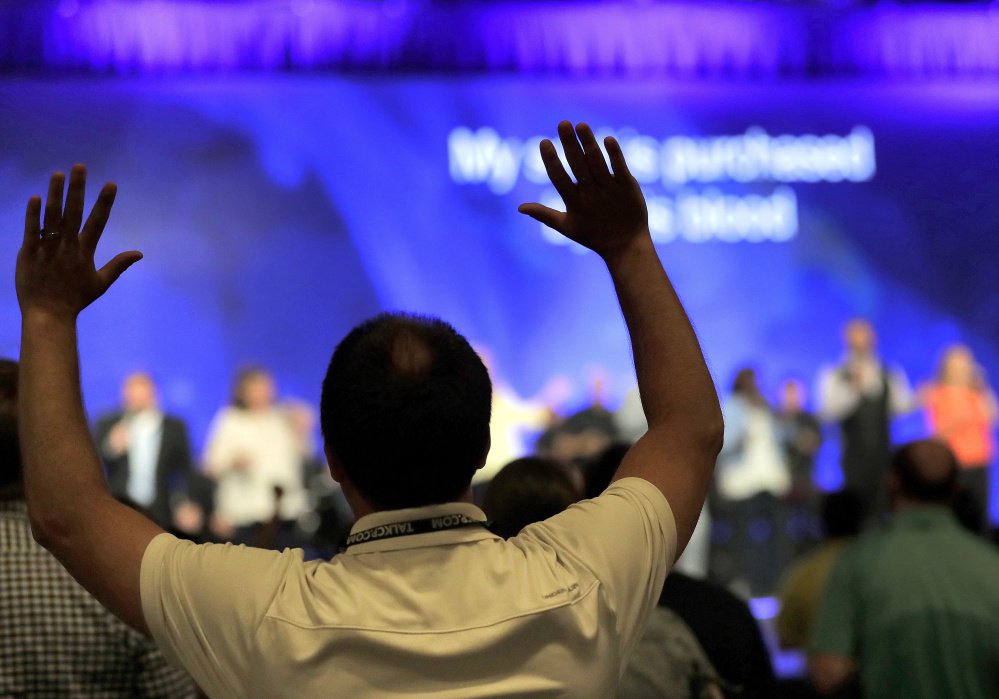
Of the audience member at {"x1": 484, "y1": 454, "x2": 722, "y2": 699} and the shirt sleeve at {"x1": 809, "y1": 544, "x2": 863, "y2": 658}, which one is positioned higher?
the audience member at {"x1": 484, "y1": 454, "x2": 722, "y2": 699}

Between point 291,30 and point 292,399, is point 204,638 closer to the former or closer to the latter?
point 292,399

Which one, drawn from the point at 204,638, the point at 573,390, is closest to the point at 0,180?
the point at 573,390

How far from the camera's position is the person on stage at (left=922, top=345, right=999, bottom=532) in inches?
352

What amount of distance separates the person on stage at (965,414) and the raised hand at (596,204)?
8.12 metres

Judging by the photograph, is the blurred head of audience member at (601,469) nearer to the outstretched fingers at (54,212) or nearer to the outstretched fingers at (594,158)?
the outstretched fingers at (594,158)

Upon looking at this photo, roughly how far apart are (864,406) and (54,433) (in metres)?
8.27

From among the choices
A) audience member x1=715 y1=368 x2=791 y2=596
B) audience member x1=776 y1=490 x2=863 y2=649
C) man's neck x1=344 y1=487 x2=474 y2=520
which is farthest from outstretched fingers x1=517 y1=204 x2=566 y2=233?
audience member x1=715 y1=368 x2=791 y2=596

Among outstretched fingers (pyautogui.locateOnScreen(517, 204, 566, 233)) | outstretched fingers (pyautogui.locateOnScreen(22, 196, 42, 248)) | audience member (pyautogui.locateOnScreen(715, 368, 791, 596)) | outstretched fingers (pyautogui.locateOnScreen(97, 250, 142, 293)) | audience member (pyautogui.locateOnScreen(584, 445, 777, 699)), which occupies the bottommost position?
audience member (pyautogui.locateOnScreen(715, 368, 791, 596))

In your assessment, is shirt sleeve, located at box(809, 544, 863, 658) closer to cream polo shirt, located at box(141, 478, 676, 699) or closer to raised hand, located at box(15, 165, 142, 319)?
cream polo shirt, located at box(141, 478, 676, 699)

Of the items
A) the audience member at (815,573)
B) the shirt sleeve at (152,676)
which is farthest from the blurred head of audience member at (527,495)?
the audience member at (815,573)

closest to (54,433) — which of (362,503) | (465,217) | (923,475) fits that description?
(362,503)

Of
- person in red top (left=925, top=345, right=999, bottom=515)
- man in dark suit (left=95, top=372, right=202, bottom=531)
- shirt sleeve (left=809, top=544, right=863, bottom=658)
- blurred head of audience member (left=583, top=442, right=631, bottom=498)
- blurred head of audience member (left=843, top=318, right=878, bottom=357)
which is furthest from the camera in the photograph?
blurred head of audience member (left=843, top=318, right=878, bottom=357)

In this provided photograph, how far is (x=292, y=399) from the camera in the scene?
8688 millimetres

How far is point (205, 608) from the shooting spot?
3.50 ft
